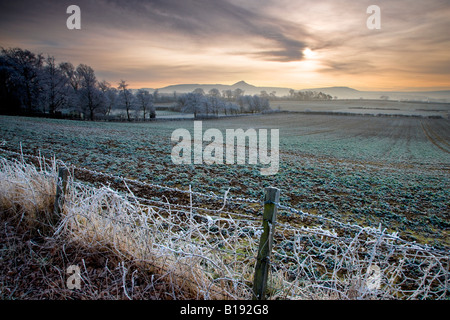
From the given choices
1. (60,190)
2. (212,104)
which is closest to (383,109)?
(212,104)

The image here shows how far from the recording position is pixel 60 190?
4258 mm

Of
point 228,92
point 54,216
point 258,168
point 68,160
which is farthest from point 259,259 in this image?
point 228,92

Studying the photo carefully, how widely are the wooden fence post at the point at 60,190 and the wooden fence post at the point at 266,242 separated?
3525 millimetres

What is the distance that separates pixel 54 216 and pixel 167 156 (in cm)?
1141

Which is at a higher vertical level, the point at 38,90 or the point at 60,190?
the point at 38,90

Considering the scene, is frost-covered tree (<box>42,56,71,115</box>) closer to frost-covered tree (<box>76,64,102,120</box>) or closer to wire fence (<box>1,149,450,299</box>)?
frost-covered tree (<box>76,64,102,120</box>)

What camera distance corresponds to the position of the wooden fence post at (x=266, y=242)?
2768mm

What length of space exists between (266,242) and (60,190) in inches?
144

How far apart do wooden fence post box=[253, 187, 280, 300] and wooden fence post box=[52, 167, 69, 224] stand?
3.53m

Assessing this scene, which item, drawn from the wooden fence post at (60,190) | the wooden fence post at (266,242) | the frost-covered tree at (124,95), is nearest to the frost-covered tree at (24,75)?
the frost-covered tree at (124,95)

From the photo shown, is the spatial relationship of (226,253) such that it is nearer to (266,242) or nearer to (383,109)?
(266,242)

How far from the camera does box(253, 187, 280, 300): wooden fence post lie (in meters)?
2.77

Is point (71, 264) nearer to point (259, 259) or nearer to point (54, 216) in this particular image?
point (54, 216)

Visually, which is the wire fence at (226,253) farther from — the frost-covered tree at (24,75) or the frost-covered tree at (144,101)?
the frost-covered tree at (144,101)
